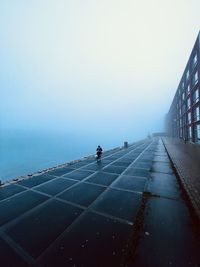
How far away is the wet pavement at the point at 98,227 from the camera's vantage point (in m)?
2.94

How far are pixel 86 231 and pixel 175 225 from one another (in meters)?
2.59

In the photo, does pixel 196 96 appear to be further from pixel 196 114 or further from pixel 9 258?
pixel 9 258

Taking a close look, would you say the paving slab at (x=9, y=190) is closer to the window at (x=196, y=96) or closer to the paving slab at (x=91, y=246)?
the paving slab at (x=91, y=246)

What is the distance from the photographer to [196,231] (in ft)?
11.8

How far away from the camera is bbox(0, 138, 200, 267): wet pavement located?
2939mm

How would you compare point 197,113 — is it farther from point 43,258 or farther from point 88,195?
point 43,258

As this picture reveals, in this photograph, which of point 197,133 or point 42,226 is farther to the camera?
point 197,133

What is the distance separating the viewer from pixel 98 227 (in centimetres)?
393

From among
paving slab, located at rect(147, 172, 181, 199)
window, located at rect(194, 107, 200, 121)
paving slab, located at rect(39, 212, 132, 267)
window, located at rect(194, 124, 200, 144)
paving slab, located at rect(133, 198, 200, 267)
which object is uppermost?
window, located at rect(194, 107, 200, 121)

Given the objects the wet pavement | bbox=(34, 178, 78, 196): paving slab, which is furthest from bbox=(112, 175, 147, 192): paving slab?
bbox=(34, 178, 78, 196): paving slab

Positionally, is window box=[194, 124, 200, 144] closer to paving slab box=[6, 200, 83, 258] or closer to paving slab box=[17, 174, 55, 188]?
paving slab box=[17, 174, 55, 188]

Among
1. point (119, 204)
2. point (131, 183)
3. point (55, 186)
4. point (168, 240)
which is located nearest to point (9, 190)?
point (55, 186)

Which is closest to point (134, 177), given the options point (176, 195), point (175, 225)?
point (176, 195)

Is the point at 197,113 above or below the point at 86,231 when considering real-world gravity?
above
